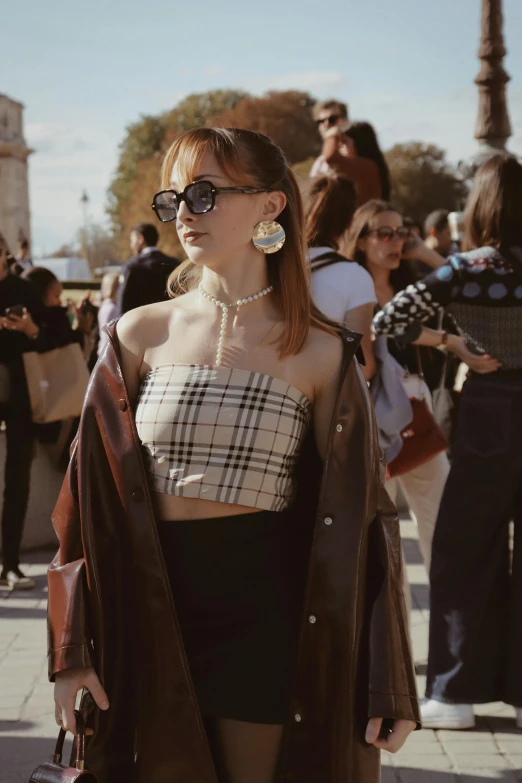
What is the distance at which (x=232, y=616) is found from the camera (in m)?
2.53

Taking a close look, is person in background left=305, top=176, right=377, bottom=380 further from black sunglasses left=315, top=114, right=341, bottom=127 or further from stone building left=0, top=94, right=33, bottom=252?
stone building left=0, top=94, right=33, bottom=252

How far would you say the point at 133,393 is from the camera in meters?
2.66

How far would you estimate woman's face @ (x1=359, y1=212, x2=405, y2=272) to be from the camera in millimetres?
5523

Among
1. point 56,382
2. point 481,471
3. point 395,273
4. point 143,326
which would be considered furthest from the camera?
point 56,382

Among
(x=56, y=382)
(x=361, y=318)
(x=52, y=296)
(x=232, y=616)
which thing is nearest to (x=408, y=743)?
(x=361, y=318)

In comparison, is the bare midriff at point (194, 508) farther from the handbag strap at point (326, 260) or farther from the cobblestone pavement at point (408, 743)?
the handbag strap at point (326, 260)

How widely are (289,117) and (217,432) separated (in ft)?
217

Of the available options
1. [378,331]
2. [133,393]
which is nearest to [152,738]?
[133,393]

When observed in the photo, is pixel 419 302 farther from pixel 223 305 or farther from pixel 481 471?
pixel 223 305

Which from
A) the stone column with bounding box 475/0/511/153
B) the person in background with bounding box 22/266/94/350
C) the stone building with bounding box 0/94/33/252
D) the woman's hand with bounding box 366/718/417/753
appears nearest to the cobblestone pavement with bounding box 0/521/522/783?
the woman's hand with bounding box 366/718/417/753

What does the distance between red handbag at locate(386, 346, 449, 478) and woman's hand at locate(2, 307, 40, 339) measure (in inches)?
116

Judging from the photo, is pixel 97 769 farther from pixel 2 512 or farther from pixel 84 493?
pixel 2 512

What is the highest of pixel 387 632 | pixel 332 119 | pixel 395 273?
pixel 332 119

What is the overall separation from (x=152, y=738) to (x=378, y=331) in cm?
283
